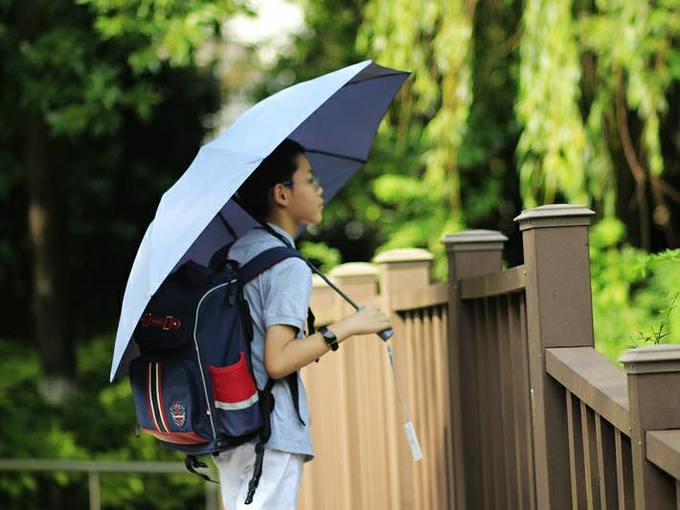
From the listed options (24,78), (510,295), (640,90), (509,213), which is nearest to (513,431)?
(510,295)

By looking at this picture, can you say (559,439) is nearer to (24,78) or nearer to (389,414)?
(389,414)

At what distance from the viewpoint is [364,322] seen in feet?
Answer: 11.0

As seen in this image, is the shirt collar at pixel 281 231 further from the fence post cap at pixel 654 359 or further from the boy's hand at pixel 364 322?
the fence post cap at pixel 654 359

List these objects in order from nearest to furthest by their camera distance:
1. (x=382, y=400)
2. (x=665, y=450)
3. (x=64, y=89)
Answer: (x=665, y=450)
(x=382, y=400)
(x=64, y=89)

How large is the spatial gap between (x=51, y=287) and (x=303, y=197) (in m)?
9.59

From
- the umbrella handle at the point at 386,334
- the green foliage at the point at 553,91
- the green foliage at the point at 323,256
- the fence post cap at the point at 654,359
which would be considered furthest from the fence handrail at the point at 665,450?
the green foliage at the point at 323,256

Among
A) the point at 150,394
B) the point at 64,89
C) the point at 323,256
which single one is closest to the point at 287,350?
the point at 150,394

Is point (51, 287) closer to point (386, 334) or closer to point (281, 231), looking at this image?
point (281, 231)

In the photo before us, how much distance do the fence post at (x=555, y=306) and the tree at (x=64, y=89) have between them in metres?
5.51

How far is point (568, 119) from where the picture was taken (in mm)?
6887

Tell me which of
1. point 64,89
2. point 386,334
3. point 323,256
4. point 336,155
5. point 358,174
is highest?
point 64,89

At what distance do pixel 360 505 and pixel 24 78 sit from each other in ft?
20.1

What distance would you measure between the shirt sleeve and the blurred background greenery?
880 millimetres

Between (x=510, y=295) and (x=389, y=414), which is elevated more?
(x=510, y=295)
